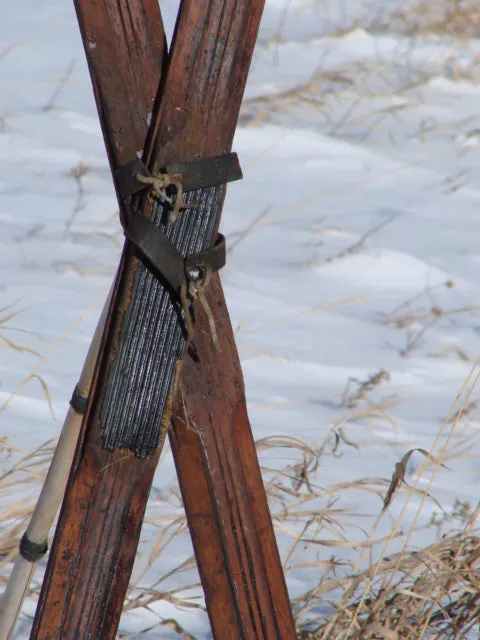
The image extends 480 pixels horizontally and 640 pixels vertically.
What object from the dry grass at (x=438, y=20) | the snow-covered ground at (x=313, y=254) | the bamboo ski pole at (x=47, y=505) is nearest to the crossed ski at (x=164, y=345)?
the bamboo ski pole at (x=47, y=505)

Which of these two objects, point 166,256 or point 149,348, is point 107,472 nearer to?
point 149,348

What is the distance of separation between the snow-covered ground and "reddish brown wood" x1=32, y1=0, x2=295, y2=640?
49 centimetres

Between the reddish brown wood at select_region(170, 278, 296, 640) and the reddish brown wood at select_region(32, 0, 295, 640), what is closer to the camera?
the reddish brown wood at select_region(32, 0, 295, 640)

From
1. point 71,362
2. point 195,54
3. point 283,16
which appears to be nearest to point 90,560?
point 195,54

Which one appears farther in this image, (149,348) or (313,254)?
(313,254)

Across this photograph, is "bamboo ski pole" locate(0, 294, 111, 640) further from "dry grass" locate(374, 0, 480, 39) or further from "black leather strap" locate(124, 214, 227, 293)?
"dry grass" locate(374, 0, 480, 39)

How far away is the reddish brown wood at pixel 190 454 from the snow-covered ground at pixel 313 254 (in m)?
0.49

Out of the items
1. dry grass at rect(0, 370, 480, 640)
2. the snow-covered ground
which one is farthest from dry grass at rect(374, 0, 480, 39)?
dry grass at rect(0, 370, 480, 640)

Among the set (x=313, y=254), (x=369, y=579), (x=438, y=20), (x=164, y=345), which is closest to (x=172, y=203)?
(x=164, y=345)

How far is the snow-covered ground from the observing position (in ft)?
7.34

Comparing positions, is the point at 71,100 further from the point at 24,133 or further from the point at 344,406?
the point at 344,406

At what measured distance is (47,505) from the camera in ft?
4.23

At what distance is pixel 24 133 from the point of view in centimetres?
396

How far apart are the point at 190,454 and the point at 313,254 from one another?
2.38m
